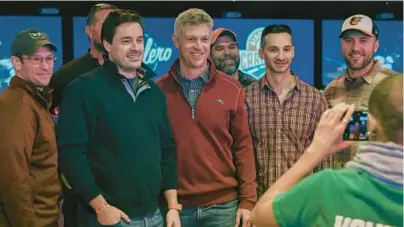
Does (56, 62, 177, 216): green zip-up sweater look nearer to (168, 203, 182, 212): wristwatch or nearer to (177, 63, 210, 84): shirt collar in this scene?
(168, 203, 182, 212): wristwatch

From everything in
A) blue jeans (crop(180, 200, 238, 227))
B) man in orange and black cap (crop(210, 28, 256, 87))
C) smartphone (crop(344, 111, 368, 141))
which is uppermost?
man in orange and black cap (crop(210, 28, 256, 87))

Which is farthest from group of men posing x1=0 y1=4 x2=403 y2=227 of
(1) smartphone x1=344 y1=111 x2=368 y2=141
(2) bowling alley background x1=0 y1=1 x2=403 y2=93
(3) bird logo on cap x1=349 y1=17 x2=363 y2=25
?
(2) bowling alley background x1=0 y1=1 x2=403 y2=93

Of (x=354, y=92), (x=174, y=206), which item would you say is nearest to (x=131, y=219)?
(x=174, y=206)

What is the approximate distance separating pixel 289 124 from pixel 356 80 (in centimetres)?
60

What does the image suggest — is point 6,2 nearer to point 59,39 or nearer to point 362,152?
point 59,39

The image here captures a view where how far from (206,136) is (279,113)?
45 cm

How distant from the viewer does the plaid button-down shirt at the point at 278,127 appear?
3.45 metres

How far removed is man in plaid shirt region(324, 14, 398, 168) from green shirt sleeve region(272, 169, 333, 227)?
7.17ft

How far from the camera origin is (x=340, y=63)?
5.45m

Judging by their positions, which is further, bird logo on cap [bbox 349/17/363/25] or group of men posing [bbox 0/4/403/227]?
bird logo on cap [bbox 349/17/363/25]

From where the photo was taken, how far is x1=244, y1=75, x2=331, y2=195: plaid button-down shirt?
345 cm

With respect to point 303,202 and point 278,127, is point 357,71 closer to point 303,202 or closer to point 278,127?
point 278,127

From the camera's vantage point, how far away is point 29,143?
2848mm

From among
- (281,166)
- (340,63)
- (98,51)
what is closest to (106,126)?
(98,51)
